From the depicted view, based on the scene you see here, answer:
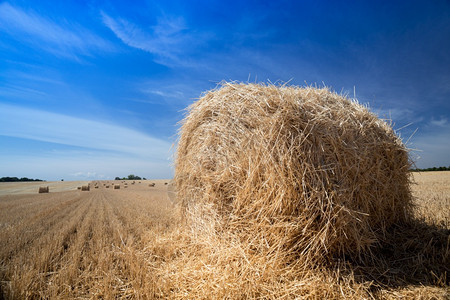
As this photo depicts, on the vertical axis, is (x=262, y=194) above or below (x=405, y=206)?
above

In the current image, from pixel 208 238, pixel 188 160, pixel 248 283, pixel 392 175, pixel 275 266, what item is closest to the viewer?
pixel 248 283

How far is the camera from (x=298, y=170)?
8.48ft

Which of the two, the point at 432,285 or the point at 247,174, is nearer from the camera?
the point at 432,285

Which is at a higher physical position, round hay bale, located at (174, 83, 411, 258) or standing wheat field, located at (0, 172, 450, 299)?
round hay bale, located at (174, 83, 411, 258)

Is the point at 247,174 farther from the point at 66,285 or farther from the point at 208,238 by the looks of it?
the point at 66,285

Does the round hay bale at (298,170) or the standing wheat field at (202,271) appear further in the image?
the round hay bale at (298,170)

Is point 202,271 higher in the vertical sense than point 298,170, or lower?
lower

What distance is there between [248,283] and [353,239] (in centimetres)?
131

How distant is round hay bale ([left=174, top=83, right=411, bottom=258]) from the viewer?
2574mm

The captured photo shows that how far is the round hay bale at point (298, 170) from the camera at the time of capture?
2.57 m

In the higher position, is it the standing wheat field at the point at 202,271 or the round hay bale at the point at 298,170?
the round hay bale at the point at 298,170

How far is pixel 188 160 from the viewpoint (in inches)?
160

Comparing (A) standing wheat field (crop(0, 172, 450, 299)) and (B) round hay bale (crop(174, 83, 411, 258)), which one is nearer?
(A) standing wheat field (crop(0, 172, 450, 299))

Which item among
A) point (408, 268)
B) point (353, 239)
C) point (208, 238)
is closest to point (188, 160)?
point (208, 238)
